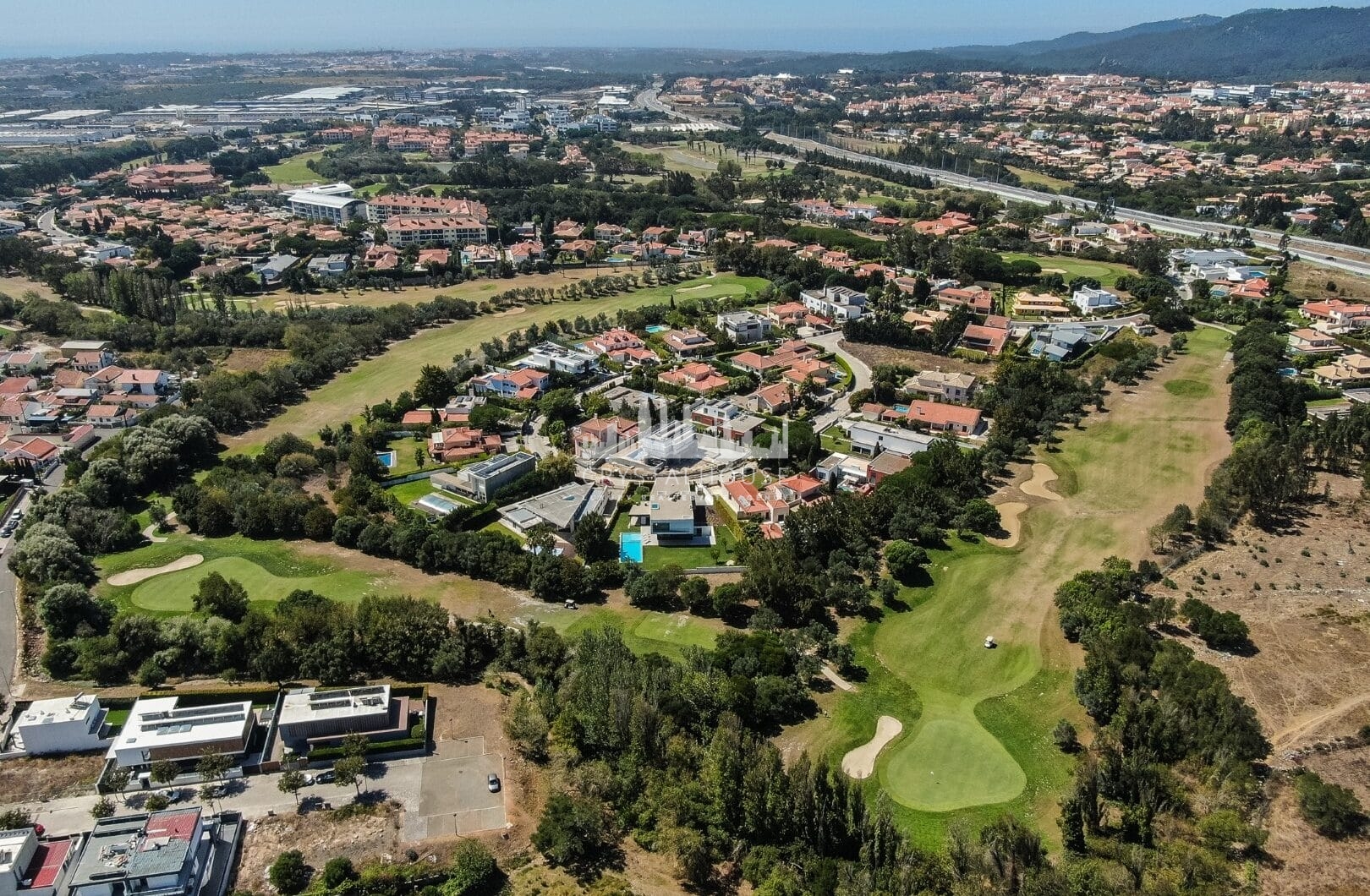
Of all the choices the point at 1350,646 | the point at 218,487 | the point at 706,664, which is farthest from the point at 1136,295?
the point at 218,487

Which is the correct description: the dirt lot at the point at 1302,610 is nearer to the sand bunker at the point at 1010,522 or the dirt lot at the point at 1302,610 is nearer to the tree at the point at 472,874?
the sand bunker at the point at 1010,522

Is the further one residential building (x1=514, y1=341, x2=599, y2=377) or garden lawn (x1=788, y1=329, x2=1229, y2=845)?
residential building (x1=514, y1=341, x2=599, y2=377)

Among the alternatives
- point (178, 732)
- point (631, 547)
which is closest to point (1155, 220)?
point (631, 547)

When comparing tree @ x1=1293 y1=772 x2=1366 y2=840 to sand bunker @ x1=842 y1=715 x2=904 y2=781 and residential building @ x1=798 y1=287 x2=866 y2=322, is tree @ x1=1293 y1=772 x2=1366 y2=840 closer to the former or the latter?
sand bunker @ x1=842 y1=715 x2=904 y2=781

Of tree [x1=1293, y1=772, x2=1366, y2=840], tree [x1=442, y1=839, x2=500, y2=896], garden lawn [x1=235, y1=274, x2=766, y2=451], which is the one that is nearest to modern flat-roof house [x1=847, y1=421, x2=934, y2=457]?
tree [x1=1293, y1=772, x2=1366, y2=840]

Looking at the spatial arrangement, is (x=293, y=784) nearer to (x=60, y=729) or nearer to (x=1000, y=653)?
(x=60, y=729)

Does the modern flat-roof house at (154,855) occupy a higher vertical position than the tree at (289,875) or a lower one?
A: higher

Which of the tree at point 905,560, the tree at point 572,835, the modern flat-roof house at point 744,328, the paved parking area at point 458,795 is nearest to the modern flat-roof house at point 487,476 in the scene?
the paved parking area at point 458,795
